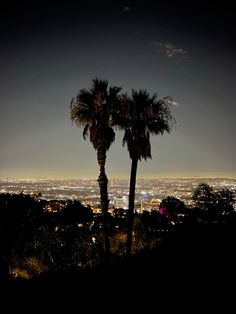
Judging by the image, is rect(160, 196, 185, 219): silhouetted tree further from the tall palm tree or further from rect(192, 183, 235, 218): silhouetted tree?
the tall palm tree

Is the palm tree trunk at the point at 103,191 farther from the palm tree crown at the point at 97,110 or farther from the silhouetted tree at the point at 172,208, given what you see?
the silhouetted tree at the point at 172,208

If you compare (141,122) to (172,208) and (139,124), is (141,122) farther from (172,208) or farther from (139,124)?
(172,208)

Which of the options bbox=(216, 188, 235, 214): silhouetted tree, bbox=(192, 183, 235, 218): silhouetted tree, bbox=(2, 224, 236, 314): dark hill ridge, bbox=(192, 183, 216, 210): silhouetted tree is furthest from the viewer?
bbox=(192, 183, 216, 210): silhouetted tree

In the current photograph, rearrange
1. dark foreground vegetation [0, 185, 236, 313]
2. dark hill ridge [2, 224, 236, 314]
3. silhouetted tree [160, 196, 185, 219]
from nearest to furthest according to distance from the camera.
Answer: dark hill ridge [2, 224, 236, 314], dark foreground vegetation [0, 185, 236, 313], silhouetted tree [160, 196, 185, 219]

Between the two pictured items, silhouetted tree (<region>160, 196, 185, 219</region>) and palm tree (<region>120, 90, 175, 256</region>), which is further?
silhouetted tree (<region>160, 196, 185, 219</region>)

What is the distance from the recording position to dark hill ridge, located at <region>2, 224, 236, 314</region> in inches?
263

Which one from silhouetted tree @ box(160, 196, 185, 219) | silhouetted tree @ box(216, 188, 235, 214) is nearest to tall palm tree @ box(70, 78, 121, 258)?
silhouetted tree @ box(160, 196, 185, 219)

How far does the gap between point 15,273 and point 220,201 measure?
30176 mm

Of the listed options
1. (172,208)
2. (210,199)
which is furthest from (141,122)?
(210,199)

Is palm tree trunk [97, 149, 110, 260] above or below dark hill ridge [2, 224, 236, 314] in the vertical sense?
above

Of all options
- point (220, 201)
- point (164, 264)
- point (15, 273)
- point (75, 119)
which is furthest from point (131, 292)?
point (220, 201)

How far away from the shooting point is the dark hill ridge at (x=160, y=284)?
668 centimetres

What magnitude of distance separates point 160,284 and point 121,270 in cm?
233

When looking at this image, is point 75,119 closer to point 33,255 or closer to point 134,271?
point 33,255
